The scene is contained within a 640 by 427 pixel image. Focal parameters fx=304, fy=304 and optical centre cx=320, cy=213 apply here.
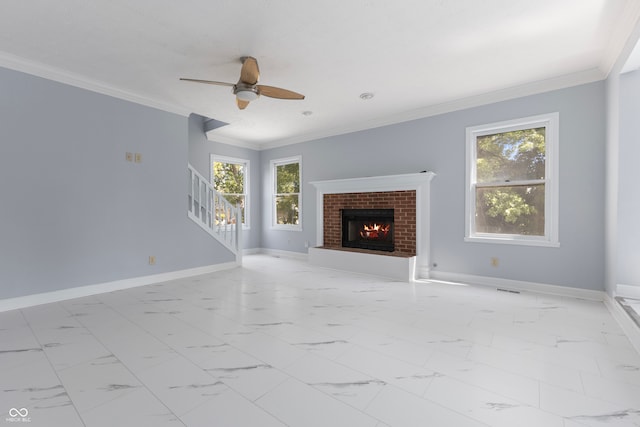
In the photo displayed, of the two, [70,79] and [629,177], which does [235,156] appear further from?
[629,177]

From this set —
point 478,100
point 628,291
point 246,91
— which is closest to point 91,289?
point 246,91

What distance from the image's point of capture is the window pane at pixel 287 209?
6.94 meters

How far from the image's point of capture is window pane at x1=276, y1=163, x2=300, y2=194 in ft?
22.6

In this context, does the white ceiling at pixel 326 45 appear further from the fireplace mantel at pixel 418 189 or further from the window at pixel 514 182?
the fireplace mantel at pixel 418 189

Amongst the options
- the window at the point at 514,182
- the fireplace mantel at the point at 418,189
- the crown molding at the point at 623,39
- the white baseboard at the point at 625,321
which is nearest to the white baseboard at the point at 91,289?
the fireplace mantel at the point at 418,189

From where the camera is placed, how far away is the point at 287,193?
23.1 ft

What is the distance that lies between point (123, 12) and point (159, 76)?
4.08 feet

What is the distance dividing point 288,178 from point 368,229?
236cm

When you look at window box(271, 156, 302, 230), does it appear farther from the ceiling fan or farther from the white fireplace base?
the ceiling fan

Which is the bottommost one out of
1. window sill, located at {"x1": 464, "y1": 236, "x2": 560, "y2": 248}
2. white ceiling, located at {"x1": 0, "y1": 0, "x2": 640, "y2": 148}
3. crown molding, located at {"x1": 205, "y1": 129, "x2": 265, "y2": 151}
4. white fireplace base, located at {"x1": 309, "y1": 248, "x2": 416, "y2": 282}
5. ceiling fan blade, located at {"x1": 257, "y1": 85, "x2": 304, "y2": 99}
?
white fireplace base, located at {"x1": 309, "y1": 248, "x2": 416, "y2": 282}

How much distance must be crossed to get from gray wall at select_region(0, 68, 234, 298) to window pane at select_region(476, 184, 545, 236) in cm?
456

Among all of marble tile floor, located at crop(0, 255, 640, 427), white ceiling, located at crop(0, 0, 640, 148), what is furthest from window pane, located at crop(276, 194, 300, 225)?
marble tile floor, located at crop(0, 255, 640, 427)

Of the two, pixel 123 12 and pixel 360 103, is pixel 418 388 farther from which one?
pixel 360 103

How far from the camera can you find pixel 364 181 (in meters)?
5.47
